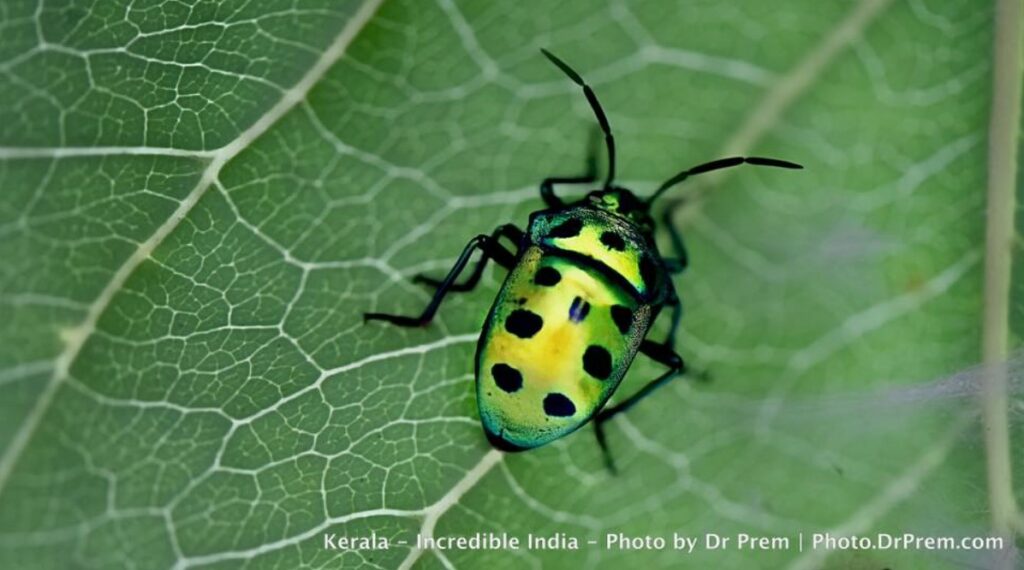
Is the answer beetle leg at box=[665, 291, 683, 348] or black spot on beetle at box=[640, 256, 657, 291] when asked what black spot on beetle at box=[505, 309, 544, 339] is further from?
beetle leg at box=[665, 291, 683, 348]

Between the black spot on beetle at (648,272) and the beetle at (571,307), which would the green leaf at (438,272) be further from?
the black spot on beetle at (648,272)

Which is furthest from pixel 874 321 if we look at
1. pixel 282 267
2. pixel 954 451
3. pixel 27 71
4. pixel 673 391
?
pixel 27 71

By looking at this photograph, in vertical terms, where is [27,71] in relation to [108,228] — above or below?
above

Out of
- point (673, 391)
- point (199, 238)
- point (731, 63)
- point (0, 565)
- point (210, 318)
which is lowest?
point (0, 565)

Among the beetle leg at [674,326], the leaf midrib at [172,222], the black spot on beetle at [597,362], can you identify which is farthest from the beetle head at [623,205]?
the leaf midrib at [172,222]

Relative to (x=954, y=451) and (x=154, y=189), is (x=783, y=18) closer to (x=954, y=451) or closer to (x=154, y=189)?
(x=954, y=451)

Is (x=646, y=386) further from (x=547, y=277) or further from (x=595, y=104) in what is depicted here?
(x=595, y=104)

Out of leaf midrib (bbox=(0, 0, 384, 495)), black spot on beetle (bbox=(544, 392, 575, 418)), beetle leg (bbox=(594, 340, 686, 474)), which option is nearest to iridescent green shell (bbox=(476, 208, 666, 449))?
black spot on beetle (bbox=(544, 392, 575, 418))
